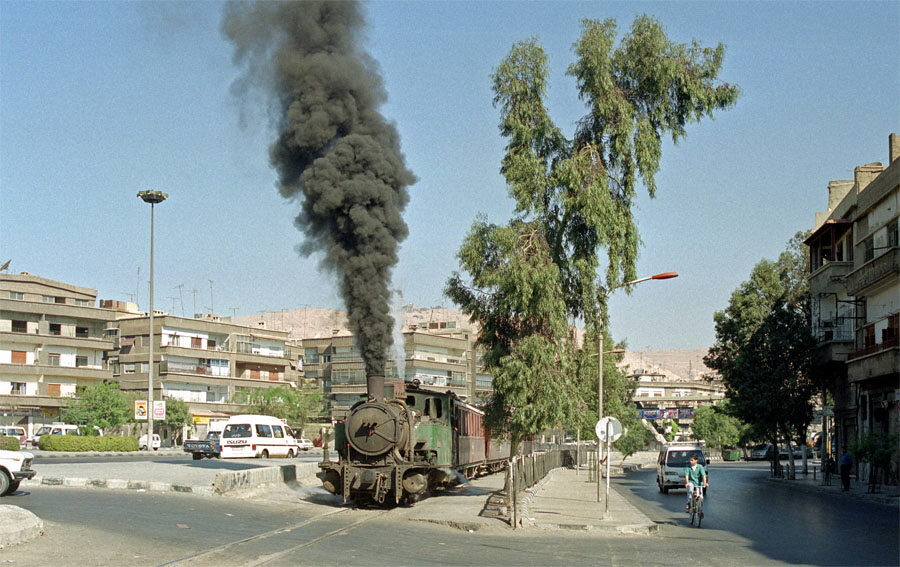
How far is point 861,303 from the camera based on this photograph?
40.2 metres

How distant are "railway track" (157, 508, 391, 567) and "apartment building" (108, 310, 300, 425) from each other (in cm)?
6371

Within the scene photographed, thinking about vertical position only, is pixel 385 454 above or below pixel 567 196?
below

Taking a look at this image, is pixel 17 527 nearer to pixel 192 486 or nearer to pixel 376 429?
pixel 376 429

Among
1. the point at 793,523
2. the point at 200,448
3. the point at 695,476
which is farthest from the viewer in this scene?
the point at 200,448

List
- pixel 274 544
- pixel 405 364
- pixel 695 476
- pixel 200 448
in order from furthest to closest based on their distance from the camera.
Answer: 1. pixel 405 364
2. pixel 200 448
3. pixel 695 476
4. pixel 274 544

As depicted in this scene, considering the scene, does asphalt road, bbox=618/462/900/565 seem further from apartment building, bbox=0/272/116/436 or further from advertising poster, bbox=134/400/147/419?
apartment building, bbox=0/272/116/436

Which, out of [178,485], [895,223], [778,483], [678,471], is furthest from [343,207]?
[778,483]

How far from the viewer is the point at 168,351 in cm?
8069

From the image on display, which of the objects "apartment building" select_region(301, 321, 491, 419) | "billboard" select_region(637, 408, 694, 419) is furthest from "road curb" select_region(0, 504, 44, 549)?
"billboard" select_region(637, 408, 694, 419)

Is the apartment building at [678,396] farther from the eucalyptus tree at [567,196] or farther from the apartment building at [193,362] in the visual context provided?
the eucalyptus tree at [567,196]

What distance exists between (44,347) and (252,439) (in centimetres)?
3906

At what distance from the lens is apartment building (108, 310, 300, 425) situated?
81.7m

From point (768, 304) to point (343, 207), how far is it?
102ft

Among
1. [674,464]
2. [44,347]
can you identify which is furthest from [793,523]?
[44,347]
